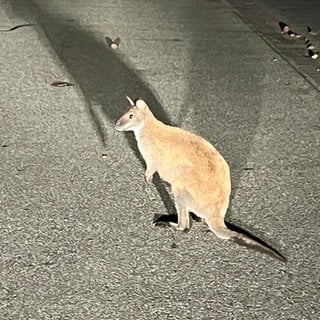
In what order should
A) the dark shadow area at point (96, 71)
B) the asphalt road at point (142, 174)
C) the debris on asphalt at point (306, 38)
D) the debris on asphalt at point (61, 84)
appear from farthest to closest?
the debris on asphalt at point (306, 38)
the debris on asphalt at point (61, 84)
the dark shadow area at point (96, 71)
the asphalt road at point (142, 174)

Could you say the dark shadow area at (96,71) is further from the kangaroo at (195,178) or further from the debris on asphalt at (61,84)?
the kangaroo at (195,178)

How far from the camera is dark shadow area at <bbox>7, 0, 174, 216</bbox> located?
560 cm

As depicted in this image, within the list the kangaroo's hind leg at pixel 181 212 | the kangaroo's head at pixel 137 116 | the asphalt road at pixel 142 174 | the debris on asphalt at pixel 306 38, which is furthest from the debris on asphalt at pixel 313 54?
the kangaroo's hind leg at pixel 181 212

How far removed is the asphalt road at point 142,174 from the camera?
11.4 feet

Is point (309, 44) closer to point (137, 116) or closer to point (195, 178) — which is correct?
point (137, 116)

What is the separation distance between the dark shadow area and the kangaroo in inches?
15.1

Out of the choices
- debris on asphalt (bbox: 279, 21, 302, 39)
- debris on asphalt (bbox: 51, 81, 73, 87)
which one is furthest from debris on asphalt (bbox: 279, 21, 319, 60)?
debris on asphalt (bbox: 51, 81, 73, 87)

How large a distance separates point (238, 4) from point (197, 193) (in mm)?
6163

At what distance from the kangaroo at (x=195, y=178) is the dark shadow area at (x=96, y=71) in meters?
0.38

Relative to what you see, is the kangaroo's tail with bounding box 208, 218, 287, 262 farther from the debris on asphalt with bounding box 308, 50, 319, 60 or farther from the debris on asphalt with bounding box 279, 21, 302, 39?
the debris on asphalt with bounding box 279, 21, 302, 39

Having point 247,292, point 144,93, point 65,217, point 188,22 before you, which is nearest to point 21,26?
point 188,22

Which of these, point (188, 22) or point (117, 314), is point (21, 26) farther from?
point (117, 314)

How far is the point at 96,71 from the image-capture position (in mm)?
6547

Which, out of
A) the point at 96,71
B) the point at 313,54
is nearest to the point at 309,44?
the point at 313,54
